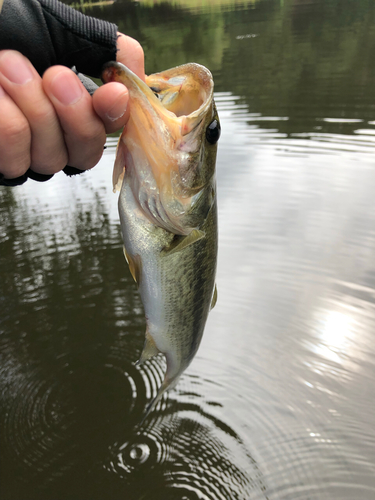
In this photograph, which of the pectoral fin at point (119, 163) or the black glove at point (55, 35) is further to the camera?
the pectoral fin at point (119, 163)

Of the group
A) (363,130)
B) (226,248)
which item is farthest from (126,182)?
(363,130)

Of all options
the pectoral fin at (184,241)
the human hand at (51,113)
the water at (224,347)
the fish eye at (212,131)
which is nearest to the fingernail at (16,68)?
the human hand at (51,113)

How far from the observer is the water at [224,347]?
10.4 feet

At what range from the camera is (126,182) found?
1523mm

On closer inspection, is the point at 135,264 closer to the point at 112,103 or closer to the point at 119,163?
the point at 119,163

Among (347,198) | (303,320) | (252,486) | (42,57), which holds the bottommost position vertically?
(252,486)

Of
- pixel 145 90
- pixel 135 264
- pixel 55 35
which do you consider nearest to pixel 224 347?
pixel 135 264

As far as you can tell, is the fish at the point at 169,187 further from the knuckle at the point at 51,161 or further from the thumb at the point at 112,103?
the knuckle at the point at 51,161

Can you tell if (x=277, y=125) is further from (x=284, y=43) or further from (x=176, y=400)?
(x=284, y=43)

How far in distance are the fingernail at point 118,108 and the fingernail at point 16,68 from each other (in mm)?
261

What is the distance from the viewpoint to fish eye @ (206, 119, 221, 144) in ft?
4.74

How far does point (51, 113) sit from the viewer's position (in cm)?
138

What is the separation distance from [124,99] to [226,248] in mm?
→ 4180

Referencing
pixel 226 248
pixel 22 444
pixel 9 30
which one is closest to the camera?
pixel 9 30
